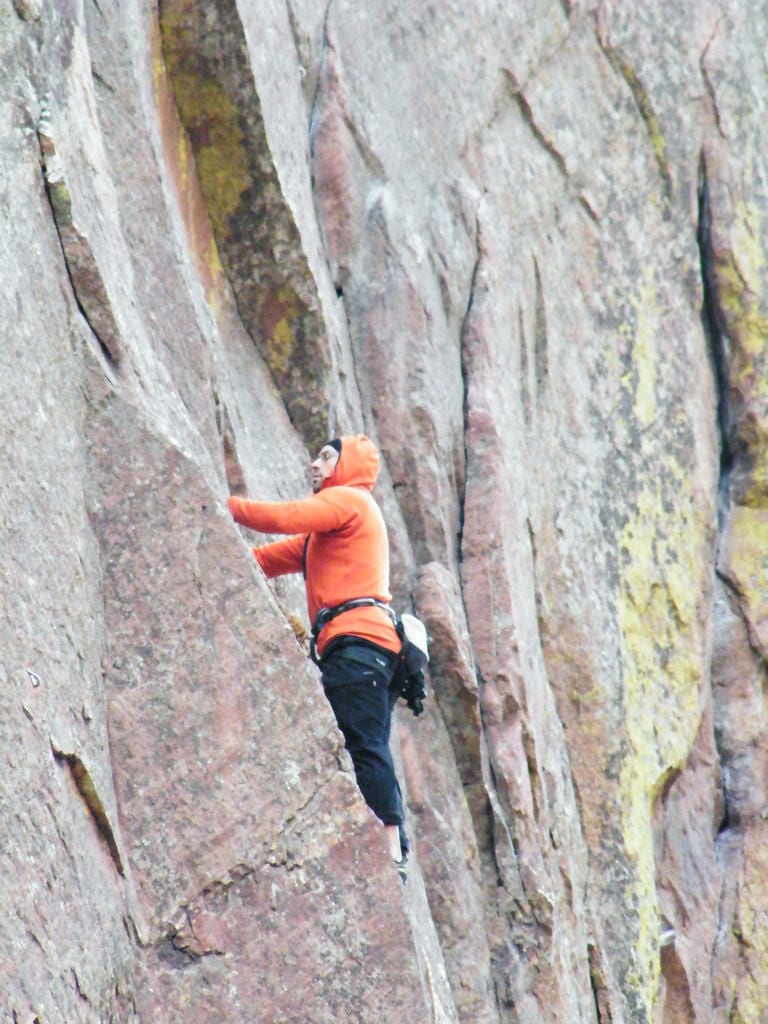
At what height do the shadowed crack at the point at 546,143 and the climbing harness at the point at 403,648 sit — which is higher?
the shadowed crack at the point at 546,143

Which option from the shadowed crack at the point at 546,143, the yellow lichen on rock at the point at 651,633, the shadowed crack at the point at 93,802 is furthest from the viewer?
the shadowed crack at the point at 546,143

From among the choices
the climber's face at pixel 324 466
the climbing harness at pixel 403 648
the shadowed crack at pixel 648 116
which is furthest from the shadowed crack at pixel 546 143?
the climbing harness at pixel 403 648

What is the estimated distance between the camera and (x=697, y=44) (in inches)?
717

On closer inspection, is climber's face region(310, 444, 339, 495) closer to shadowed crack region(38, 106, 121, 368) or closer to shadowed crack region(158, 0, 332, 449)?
shadowed crack region(38, 106, 121, 368)

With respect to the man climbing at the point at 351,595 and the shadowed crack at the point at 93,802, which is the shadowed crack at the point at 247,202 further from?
the shadowed crack at the point at 93,802

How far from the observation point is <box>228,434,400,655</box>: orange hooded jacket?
30.3 feet

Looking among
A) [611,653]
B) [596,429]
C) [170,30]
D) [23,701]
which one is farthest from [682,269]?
[23,701]

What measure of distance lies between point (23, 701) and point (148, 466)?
5.89 ft

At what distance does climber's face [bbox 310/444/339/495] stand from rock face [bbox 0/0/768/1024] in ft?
2.18

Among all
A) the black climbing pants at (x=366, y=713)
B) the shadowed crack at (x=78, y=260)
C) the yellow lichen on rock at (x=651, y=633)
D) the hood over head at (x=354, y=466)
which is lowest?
the yellow lichen on rock at (x=651, y=633)

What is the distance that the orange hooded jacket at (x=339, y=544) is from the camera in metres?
9.25

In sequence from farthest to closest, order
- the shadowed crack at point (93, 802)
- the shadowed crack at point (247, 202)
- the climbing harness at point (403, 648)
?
the shadowed crack at point (247, 202), the climbing harness at point (403, 648), the shadowed crack at point (93, 802)

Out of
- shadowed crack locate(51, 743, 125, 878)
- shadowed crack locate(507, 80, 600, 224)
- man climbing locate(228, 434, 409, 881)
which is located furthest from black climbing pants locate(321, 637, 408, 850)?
shadowed crack locate(507, 80, 600, 224)

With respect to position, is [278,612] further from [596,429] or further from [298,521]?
[596,429]
